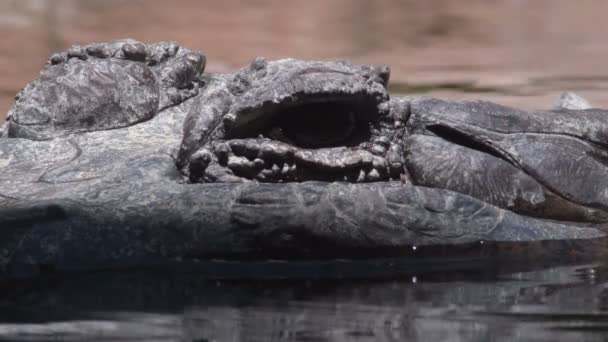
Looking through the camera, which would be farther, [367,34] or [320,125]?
[367,34]

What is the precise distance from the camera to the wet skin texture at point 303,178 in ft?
8.79

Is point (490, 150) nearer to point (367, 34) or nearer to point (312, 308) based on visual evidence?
point (312, 308)

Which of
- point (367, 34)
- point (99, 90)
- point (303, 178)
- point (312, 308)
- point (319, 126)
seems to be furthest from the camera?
point (367, 34)

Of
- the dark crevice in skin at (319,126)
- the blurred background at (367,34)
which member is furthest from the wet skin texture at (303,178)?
the blurred background at (367,34)

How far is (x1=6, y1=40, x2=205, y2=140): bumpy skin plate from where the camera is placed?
3115 millimetres

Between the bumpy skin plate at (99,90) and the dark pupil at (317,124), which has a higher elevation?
the bumpy skin plate at (99,90)

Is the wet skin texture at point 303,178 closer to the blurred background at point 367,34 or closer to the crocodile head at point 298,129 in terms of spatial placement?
the crocodile head at point 298,129

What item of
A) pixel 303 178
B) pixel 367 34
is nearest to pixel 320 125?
pixel 303 178

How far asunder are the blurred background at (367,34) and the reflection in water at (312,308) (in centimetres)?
597

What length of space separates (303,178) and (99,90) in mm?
697

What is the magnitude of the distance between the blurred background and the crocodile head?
565cm

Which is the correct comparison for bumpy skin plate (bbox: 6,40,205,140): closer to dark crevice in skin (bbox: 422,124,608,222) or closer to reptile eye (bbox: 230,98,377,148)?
reptile eye (bbox: 230,98,377,148)

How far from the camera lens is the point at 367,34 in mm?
12094

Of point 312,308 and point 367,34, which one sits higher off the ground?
point 367,34
